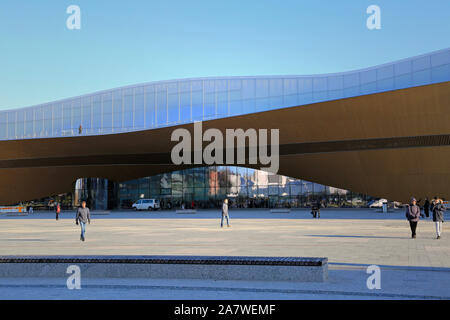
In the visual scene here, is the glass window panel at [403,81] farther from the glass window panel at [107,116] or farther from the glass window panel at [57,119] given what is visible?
the glass window panel at [57,119]

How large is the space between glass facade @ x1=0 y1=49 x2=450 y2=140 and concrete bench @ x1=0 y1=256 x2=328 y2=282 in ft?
96.0

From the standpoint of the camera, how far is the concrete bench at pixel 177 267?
798 cm

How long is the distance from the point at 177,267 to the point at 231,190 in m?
46.9

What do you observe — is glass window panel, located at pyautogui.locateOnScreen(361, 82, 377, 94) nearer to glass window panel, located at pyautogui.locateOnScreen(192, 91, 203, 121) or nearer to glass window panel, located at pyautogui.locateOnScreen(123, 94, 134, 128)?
glass window panel, located at pyautogui.locateOnScreen(192, 91, 203, 121)

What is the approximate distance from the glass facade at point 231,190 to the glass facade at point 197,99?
10.9m

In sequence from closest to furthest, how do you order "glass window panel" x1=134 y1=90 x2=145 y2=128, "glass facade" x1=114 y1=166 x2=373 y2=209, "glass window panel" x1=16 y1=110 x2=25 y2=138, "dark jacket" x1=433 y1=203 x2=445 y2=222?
"dark jacket" x1=433 y1=203 x2=445 y2=222
"glass window panel" x1=134 y1=90 x2=145 y2=128
"glass facade" x1=114 y1=166 x2=373 y2=209
"glass window panel" x1=16 y1=110 x2=25 y2=138

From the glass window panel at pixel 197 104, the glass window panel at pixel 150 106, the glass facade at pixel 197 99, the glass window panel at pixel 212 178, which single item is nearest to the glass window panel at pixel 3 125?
the glass facade at pixel 197 99

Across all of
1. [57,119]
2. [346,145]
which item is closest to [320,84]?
[346,145]

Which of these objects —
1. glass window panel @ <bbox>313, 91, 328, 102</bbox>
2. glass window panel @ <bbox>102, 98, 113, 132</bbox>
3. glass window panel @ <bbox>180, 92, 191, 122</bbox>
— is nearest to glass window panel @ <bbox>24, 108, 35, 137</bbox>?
glass window panel @ <bbox>102, 98, 113, 132</bbox>

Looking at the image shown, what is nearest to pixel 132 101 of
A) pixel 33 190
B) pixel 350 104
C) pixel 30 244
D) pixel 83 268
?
pixel 33 190

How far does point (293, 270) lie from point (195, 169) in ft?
161

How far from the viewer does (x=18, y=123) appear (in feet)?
174

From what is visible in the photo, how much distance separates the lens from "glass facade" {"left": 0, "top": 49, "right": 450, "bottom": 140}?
3578cm

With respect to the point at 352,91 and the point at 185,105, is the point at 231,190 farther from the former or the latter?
the point at 352,91
